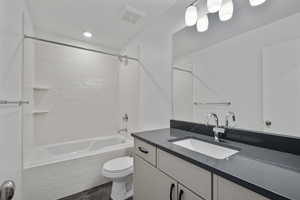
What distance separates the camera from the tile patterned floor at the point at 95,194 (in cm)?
165

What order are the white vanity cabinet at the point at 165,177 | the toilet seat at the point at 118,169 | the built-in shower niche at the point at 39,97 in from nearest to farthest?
the white vanity cabinet at the point at 165,177 → the toilet seat at the point at 118,169 → the built-in shower niche at the point at 39,97

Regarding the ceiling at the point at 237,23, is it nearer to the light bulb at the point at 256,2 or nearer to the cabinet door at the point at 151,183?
the light bulb at the point at 256,2

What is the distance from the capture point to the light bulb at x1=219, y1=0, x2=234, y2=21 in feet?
3.87

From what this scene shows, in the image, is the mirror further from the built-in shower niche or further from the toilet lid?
the built-in shower niche

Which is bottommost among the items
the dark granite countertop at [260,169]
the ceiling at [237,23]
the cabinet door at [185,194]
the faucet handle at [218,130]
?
the cabinet door at [185,194]

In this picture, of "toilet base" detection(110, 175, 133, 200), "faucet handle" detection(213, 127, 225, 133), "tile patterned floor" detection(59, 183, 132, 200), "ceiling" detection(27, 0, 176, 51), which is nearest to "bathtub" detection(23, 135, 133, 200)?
"tile patterned floor" detection(59, 183, 132, 200)

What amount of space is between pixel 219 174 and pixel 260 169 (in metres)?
0.20

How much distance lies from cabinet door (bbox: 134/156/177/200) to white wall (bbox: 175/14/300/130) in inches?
28.4

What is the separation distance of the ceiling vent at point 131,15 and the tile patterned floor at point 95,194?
7.77 feet

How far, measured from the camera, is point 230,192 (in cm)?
58

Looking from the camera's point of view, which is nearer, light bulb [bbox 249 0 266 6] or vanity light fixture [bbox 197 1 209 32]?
light bulb [bbox 249 0 266 6]

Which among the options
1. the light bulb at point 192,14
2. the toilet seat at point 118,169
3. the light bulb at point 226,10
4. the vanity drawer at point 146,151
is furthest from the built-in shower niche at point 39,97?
the light bulb at point 226,10

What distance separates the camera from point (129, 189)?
1.73 meters

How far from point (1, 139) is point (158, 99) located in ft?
5.45
